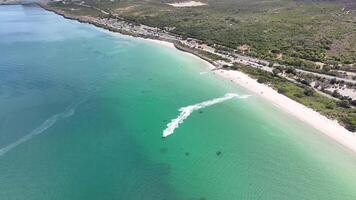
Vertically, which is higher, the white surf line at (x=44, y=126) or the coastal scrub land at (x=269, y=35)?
the coastal scrub land at (x=269, y=35)

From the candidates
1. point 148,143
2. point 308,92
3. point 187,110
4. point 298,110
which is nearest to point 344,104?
point 308,92

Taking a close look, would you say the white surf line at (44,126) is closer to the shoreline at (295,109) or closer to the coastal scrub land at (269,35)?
the shoreline at (295,109)

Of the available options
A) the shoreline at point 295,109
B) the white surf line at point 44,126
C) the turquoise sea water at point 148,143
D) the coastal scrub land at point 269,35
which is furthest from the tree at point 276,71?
the white surf line at point 44,126

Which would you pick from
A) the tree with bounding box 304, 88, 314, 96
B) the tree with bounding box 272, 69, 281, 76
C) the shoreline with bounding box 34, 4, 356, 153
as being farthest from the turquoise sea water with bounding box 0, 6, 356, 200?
the tree with bounding box 272, 69, 281, 76

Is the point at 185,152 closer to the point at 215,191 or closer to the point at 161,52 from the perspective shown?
the point at 215,191

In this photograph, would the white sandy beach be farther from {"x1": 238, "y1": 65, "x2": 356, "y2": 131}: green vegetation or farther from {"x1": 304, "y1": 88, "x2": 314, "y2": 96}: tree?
{"x1": 304, "y1": 88, "x2": 314, "y2": 96}: tree

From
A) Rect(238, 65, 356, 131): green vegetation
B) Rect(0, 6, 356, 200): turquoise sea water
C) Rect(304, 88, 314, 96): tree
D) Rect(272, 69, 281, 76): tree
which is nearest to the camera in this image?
Rect(0, 6, 356, 200): turquoise sea water

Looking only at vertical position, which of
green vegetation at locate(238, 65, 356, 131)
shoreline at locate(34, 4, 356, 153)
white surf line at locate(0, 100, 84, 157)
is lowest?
white surf line at locate(0, 100, 84, 157)
